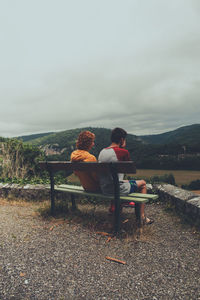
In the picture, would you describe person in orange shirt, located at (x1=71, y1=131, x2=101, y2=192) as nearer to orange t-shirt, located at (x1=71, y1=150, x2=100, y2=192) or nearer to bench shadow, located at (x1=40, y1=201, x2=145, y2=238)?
orange t-shirt, located at (x1=71, y1=150, x2=100, y2=192)

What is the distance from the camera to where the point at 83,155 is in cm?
364

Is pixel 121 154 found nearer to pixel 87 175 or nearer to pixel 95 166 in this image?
pixel 95 166

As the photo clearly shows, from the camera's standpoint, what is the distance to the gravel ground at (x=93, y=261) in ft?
6.58

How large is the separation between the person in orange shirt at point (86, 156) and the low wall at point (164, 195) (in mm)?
1503

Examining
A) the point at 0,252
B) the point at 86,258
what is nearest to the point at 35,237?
the point at 0,252

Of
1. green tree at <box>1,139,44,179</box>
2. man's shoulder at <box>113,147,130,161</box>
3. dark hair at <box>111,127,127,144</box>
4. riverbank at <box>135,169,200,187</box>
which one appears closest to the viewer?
man's shoulder at <box>113,147,130,161</box>

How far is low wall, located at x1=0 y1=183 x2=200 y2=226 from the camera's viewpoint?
365 centimetres

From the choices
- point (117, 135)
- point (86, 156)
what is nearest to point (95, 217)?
point (86, 156)

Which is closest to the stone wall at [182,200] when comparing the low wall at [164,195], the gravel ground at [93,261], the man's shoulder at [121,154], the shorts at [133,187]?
the low wall at [164,195]

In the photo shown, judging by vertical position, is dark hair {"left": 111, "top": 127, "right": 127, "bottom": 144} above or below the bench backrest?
above

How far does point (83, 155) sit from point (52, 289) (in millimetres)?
1986

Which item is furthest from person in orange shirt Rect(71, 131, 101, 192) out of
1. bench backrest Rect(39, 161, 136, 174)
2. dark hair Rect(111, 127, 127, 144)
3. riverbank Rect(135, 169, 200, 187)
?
riverbank Rect(135, 169, 200, 187)

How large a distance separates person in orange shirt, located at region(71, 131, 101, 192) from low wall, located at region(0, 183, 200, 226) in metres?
1.50

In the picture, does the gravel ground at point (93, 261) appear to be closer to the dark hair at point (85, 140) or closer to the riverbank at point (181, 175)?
the dark hair at point (85, 140)
